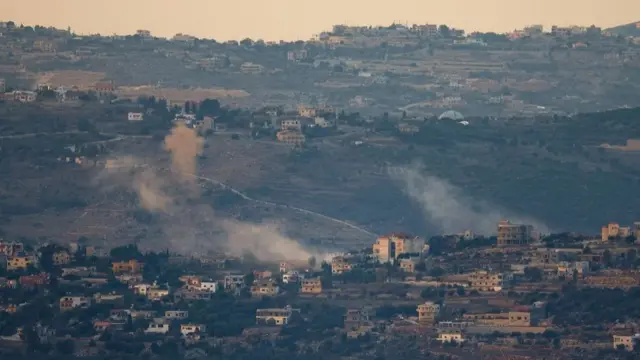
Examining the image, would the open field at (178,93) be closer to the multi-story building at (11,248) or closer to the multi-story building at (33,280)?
the multi-story building at (11,248)

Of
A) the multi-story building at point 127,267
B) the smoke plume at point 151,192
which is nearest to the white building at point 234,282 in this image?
the multi-story building at point 127,267

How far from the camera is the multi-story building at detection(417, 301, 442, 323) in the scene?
313 feet

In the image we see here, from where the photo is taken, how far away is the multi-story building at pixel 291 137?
13388 cm

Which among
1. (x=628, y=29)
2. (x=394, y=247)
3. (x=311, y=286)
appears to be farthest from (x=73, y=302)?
(x=628, y=29)

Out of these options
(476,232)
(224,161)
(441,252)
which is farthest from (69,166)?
(441,252)

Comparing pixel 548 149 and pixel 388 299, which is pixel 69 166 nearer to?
pixel 548 149

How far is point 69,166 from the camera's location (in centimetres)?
12900

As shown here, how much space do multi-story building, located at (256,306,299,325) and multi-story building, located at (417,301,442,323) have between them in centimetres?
322

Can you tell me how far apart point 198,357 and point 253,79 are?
74825 millimetres

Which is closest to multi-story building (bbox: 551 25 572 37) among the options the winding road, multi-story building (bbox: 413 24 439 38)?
multi-story building (bbox: 413 24 439 38)

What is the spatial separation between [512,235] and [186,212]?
18237 millimetres

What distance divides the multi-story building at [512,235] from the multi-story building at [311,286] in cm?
627

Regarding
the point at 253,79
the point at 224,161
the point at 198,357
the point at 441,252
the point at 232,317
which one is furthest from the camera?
the point at 253,79

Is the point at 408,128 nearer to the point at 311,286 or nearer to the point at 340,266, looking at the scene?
the point at 340,266
